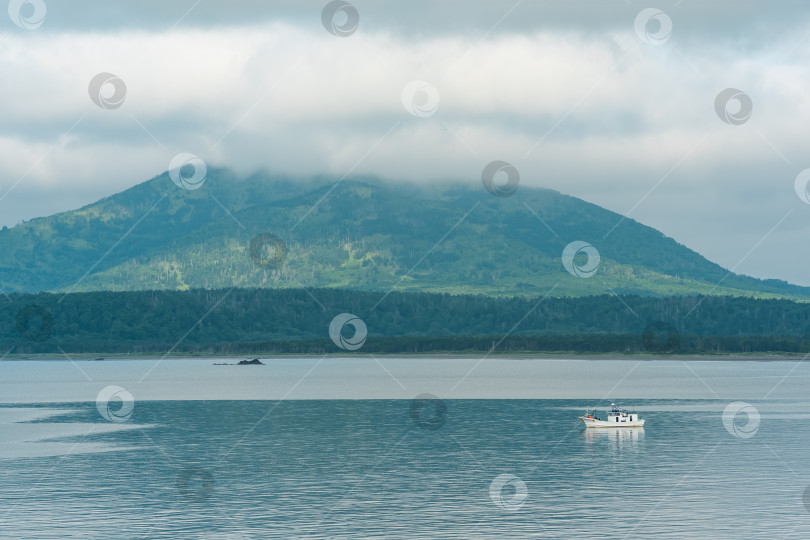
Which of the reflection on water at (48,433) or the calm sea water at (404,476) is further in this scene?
the reflection on water at (48,433)

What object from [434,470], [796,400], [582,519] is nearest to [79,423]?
[434,470]

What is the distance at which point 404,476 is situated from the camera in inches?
3415

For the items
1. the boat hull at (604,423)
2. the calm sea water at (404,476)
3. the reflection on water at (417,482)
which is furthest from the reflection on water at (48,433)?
the boat hull at (604,423)

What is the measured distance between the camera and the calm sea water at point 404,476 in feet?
216

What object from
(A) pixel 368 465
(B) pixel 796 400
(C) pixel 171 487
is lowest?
(C) pixel 171 487

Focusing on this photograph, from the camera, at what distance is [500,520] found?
67.1 m

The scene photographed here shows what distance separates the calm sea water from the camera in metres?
65.8

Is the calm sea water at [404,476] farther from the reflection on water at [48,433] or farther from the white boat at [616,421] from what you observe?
the white boat at [616,421]

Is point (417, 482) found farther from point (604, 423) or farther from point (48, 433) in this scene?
point (48, 433)

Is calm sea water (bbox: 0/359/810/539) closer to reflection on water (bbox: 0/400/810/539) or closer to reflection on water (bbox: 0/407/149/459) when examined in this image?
reflection on water (bbox: 0/400/810/539)

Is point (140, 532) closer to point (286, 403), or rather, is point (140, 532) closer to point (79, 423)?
point (79, 423)

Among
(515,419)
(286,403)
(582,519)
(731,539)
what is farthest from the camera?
(286,403)

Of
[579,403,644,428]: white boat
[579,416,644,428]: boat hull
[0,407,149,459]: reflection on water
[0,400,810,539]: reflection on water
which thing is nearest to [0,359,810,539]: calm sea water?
[0,400,810,539]: reflection on water

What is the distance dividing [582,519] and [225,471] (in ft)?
116
